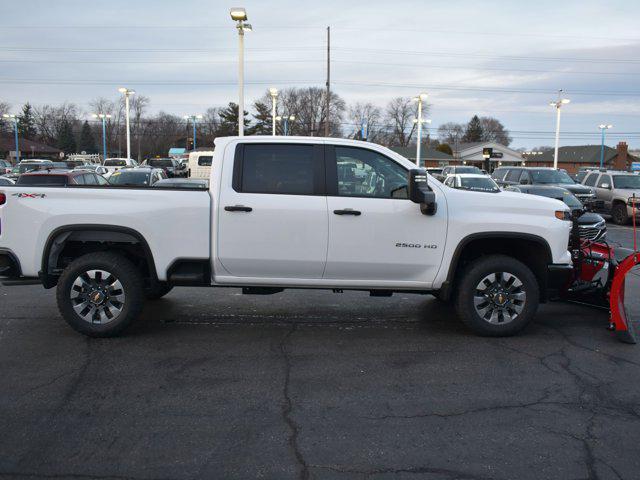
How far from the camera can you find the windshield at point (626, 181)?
2133 cm

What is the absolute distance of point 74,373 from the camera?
5.10 m

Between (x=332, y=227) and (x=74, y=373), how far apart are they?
8.80ft

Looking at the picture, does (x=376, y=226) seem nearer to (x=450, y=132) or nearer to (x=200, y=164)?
(x=200, y=164)

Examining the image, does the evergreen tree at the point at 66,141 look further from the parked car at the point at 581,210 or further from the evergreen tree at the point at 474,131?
the parked car at the point at 581,210

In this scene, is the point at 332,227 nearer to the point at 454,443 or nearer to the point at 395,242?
the point at 395,242

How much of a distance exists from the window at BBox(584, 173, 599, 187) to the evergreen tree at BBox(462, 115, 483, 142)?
372ft

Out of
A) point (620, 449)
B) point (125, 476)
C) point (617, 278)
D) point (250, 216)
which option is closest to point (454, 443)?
point (620, 449)

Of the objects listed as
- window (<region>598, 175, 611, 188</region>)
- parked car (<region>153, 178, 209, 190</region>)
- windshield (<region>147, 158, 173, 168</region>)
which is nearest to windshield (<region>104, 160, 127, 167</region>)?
windshield (<region>147, 158, 173, 168</region>)

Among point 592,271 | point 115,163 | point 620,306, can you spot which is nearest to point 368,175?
point 592,271

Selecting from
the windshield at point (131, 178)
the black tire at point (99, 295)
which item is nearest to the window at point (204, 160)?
the windshield at point (131, 178)

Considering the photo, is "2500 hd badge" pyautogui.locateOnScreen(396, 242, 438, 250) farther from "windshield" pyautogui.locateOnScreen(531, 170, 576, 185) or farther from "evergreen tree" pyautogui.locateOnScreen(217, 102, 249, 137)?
"evergreen tree" pyautogui.locateOnScreen(217, 102, 249, 137)

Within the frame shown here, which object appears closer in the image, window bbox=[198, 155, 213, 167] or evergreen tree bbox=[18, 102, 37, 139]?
window bbox=[198, 155, 213, 167]

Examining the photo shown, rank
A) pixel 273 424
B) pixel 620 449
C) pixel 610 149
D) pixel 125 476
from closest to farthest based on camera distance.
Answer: pixel 125 476 → pixel 620 449 → pixel 273 424 → pixel 610 149

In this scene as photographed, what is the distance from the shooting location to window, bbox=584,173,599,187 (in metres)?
22.8
